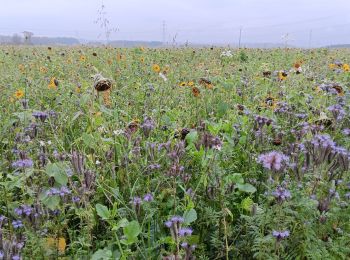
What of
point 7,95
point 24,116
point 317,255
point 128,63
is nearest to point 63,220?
point 24,116

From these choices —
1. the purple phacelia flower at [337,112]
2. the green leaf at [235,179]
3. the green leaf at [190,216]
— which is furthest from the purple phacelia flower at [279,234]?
the purple phacelia flower at [337,112]

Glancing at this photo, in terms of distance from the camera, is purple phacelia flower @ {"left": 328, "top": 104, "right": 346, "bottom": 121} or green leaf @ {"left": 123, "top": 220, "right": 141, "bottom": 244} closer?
green leaf @ {"left": 123, "top": 220, "right": 141, "bottom": 244}

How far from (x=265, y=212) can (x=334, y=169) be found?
54cm

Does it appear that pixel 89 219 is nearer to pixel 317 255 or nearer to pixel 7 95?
pixel 317 255

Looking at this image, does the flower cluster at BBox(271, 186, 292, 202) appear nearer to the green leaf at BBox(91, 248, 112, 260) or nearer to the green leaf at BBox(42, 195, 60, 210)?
the green leaf at BBox(91, 248, 112, 260)

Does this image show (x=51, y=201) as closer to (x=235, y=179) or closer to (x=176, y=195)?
(x=176, y=195)

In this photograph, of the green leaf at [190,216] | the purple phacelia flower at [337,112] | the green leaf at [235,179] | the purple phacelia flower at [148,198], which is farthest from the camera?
the purple phacelia flower at [337,112]

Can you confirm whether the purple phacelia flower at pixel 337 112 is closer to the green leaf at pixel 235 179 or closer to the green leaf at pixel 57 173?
the green leaf at pixel 235 179

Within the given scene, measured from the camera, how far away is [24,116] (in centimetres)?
251

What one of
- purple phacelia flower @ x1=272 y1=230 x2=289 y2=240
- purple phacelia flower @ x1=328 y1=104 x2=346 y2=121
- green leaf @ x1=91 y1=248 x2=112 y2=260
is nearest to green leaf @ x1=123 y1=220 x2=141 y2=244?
green leaf @ x1=91 y1=248 x2=112 y2=260

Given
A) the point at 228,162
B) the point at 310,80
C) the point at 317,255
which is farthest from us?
the point at 310,80

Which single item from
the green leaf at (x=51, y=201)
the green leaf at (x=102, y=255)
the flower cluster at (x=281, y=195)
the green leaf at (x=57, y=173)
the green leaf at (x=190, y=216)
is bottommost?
the green leaf at (x=102, y=255)

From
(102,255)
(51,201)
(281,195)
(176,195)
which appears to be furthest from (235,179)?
(51,201)

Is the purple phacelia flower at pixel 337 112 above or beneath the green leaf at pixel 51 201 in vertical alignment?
above
